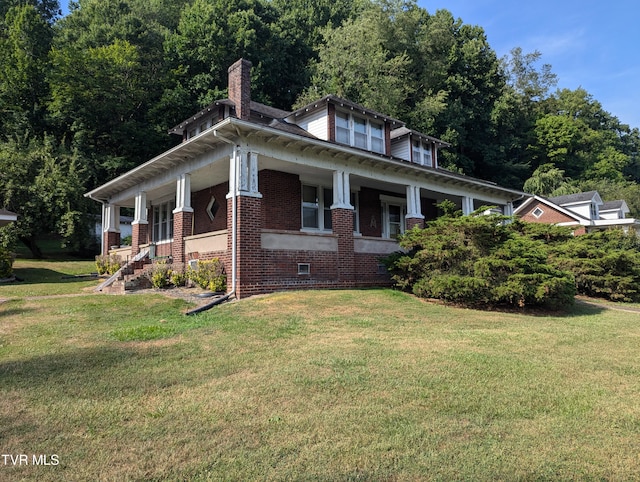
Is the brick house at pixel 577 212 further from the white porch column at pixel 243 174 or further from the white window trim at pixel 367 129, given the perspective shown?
the white porch column at pixel 243 174

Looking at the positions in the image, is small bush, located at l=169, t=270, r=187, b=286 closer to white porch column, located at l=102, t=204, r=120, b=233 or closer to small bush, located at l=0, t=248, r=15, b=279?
small bush, located at l=0, t=248, r=15, b=279

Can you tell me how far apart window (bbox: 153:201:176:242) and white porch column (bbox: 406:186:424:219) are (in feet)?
32.4

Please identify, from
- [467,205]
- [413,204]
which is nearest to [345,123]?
[413,204]

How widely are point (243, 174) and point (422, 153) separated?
11178mm

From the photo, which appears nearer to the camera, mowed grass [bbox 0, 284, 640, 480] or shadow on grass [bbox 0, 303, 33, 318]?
mowed grass [bbox 0, 284, 640, 480]

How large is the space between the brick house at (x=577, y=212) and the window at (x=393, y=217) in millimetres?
17539

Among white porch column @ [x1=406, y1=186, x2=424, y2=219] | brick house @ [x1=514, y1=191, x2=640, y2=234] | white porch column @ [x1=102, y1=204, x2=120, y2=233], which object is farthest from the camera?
brick house @ [x1=514, y1=191, x2=640, y2=234]

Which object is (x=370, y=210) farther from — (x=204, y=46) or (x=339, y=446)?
(x=204, y=46)

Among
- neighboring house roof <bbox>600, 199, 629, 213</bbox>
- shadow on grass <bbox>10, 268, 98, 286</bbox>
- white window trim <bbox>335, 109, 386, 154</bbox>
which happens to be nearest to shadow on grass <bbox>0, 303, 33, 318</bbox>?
shadow on grass <bbox>10, 268, 98, 286</bbox>

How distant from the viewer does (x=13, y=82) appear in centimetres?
3081

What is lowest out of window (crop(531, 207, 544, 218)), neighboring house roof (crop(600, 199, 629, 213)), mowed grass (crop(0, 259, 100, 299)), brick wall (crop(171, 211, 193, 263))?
mowed grass (crop(0, 259, 100, 299))

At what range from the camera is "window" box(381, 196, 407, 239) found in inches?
704

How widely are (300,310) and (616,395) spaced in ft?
17.7

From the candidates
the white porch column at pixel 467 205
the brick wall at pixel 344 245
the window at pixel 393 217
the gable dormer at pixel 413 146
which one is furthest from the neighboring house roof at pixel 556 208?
the brick wall at pixel 344 245
